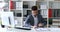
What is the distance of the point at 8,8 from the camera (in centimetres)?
461

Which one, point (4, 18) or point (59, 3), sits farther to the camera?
point (59, 3)

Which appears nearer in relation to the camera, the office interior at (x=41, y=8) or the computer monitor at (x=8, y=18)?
the computer monitor at (x=8, y=18)

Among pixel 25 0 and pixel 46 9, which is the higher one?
pixel 25 0

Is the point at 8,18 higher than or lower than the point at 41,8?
lower

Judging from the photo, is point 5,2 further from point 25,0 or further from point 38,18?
point 38,18

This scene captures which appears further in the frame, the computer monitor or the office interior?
the office interior

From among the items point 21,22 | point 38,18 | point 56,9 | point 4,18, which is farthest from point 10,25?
point 56,9

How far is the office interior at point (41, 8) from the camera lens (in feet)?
15.1

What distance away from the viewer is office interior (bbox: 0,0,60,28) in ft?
15.1

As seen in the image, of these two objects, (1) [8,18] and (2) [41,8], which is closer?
(1) [8,18]

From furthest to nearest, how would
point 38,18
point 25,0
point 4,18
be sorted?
point 25,0 < point 38,18 < point 4,18

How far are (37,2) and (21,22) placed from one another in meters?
0.90

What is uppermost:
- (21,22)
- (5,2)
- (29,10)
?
(5,2)

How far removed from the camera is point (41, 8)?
461cm
